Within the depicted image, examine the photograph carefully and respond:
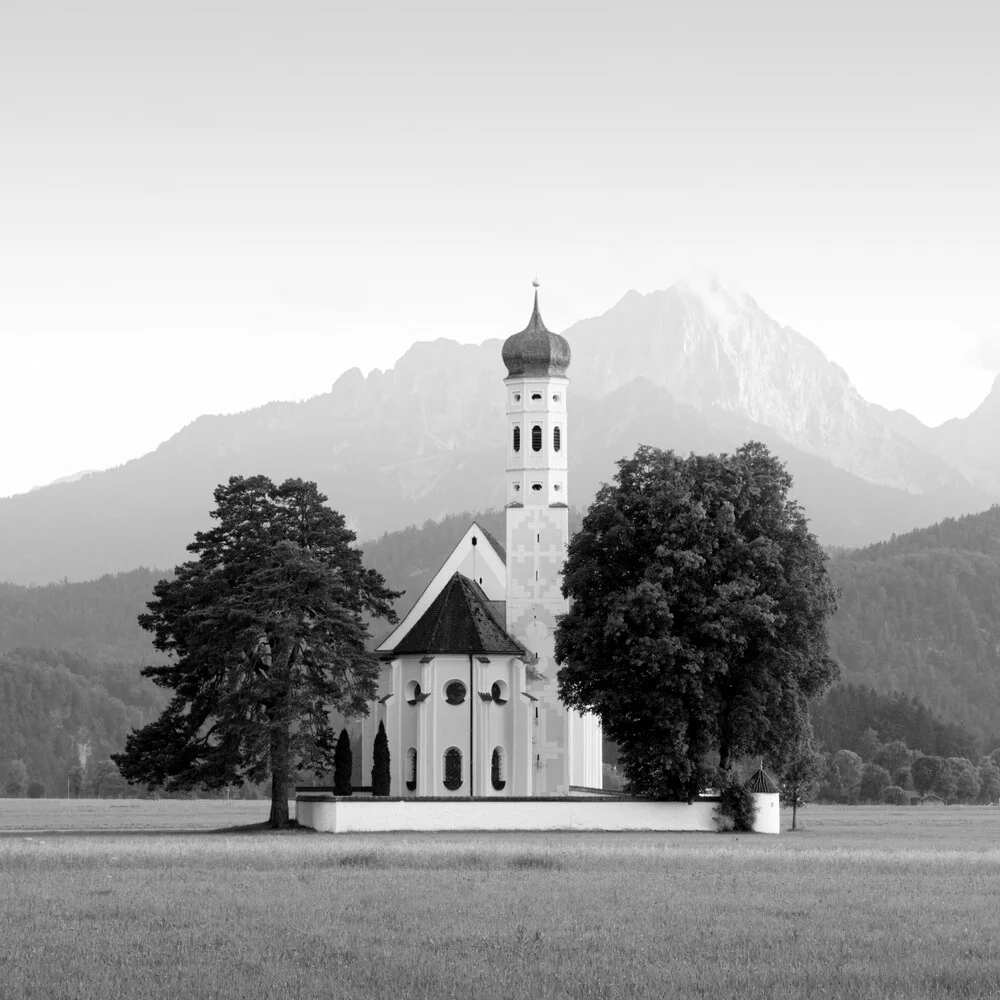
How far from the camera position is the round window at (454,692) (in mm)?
76938

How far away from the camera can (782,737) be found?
6078 centimetres

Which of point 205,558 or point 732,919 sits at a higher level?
point 205,558

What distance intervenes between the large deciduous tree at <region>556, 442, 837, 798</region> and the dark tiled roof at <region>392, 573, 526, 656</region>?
49.3 ft

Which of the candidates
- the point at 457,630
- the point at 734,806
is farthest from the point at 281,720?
the point at 457,630

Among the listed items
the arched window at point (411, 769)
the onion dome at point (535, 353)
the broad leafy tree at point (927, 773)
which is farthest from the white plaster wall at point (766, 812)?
the broad leafy tree at point (927, 773)

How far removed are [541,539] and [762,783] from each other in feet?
74.1

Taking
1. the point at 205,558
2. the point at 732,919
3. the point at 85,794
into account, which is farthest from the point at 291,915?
the point at 85,794

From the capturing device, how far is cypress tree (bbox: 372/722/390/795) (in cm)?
7156

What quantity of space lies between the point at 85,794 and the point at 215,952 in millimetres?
156907

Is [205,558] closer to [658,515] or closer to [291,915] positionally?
[658,515]

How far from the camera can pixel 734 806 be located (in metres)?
60.4

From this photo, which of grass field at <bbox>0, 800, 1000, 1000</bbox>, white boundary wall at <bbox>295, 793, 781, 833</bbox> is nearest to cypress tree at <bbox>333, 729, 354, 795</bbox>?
white boundary wall at <bbox>295, 793, 781, 833</bbox>

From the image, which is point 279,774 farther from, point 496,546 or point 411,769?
point 496,546

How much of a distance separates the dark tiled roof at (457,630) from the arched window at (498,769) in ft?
14.6
